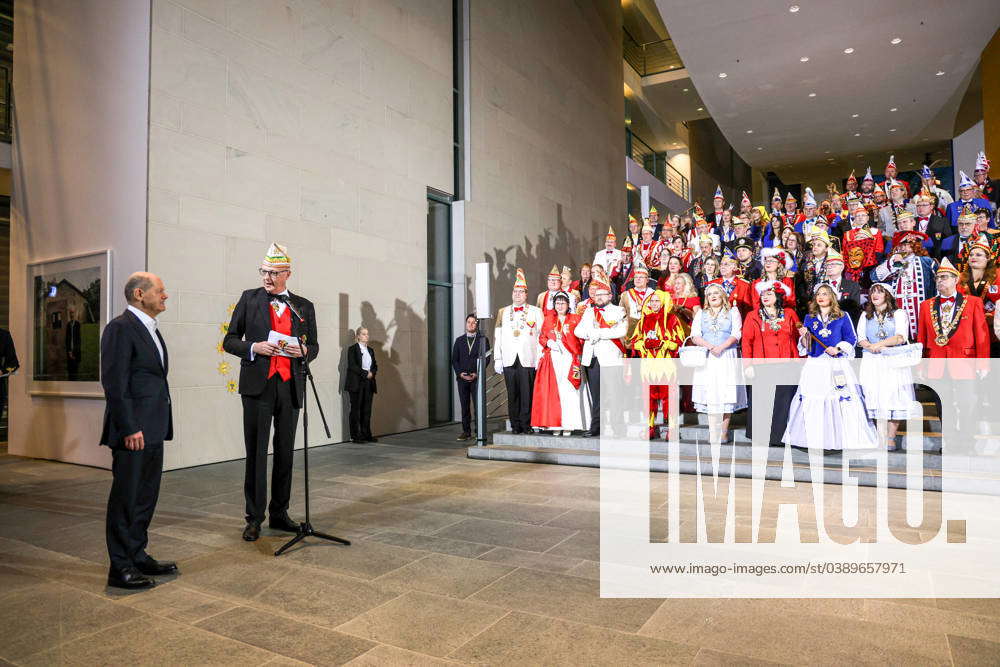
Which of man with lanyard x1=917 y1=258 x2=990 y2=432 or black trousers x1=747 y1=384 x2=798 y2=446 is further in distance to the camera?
black trousers x1=747 y1=384 x2=798 y2=446

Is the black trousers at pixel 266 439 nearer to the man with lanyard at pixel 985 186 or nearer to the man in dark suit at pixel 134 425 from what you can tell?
the man in dark suit at pixel 134 425

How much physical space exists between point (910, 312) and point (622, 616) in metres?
6.03

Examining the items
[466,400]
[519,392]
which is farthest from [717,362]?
[466,400]

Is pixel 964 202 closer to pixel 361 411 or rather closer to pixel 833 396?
pixel 833 396

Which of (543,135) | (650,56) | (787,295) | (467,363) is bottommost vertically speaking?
(467,363)

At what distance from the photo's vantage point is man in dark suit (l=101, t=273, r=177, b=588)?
3.29 meters

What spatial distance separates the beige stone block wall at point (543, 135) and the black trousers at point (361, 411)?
141 inches

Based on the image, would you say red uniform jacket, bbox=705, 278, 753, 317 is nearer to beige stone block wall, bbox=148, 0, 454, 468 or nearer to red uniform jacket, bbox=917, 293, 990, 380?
red uniform jacket, bbox=917, 293, 990, 380

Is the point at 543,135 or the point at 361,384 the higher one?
the point at 543,135

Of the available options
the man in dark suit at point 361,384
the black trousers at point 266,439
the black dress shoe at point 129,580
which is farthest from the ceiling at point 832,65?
the black dress shoe at point 129,580

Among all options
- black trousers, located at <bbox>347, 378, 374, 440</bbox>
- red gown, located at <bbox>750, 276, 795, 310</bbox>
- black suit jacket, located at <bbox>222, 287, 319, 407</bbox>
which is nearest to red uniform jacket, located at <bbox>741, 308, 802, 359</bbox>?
red gown, located at <bbox>750, 276, 795, 310</bbox>

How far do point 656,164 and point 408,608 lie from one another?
22145 mm

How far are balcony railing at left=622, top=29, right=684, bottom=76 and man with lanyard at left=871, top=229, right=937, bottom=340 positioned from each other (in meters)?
14.3

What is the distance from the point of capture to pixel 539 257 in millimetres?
13977
